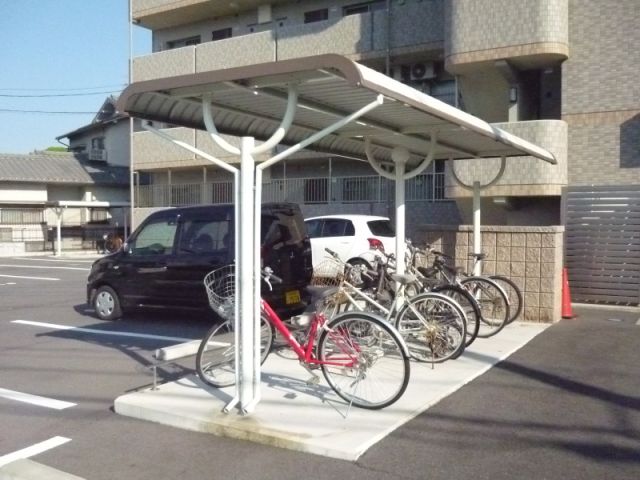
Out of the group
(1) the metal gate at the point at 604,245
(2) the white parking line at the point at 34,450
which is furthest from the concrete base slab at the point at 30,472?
(1) the metal gate at the point at 604,245

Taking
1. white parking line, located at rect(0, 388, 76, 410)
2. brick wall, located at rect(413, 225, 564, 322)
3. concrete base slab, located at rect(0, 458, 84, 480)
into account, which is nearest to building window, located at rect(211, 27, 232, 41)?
brick wall, located at rect(413, 225, 564, 322)

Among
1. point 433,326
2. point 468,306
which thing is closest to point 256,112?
point 433,326

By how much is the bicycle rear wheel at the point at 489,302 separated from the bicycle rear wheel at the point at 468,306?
81 centimetres

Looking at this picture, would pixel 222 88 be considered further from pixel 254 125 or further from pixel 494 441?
pixel 494 441

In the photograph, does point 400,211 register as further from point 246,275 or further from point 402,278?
point 246,275

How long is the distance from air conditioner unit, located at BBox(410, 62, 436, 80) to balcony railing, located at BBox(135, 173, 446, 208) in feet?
9.02

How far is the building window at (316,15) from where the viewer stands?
858 inches

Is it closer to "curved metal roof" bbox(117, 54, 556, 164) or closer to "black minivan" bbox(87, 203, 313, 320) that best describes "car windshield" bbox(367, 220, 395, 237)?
"black minivan" bbox(87, 203, 313, 320)

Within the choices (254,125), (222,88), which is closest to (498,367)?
(254,125)

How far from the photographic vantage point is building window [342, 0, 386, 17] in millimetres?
20531

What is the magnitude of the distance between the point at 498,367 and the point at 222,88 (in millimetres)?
3995

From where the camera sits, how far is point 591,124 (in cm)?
1307

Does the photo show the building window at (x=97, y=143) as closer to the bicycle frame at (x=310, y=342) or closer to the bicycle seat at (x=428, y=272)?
the bicycle seat at (x=428, y=272)

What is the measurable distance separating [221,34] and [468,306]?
64.1ft
